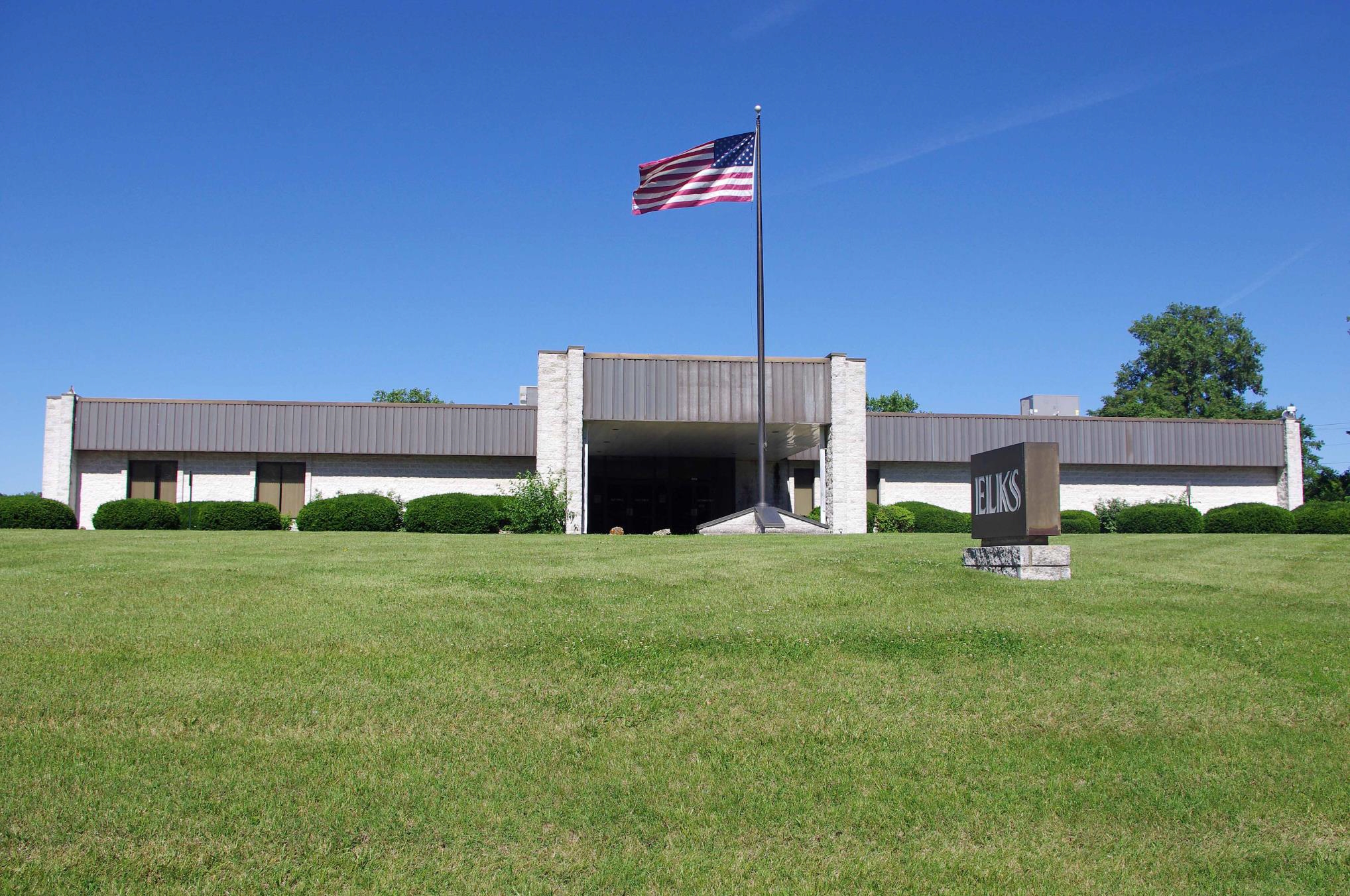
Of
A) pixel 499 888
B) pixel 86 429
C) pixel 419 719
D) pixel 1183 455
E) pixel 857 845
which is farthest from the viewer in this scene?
pixel 1183 455

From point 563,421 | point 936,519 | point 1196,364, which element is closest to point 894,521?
point 936,519

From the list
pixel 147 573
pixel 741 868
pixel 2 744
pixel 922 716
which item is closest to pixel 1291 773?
pixel 922 716

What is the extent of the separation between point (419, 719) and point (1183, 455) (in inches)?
1416

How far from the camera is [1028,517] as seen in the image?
1172cm

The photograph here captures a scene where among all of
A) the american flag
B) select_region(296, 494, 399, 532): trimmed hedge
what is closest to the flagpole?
the american flag

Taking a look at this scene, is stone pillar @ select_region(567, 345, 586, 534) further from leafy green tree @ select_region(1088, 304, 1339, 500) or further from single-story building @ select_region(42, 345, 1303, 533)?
leafy green tree @ select_region(1088, 304, 1339, 500)

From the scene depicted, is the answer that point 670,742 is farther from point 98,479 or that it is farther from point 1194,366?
point 1194,366

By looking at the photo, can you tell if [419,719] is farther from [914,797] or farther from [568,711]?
[914,797]

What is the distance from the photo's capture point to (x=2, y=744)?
597 cm

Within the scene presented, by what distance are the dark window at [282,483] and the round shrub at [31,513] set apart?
6.13m

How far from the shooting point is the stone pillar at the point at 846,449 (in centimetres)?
2848

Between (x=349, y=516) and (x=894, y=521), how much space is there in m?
16.4

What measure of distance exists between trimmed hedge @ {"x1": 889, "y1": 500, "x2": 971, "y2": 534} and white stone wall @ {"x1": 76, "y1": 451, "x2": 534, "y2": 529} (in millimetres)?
12590

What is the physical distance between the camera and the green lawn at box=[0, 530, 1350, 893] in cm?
508
